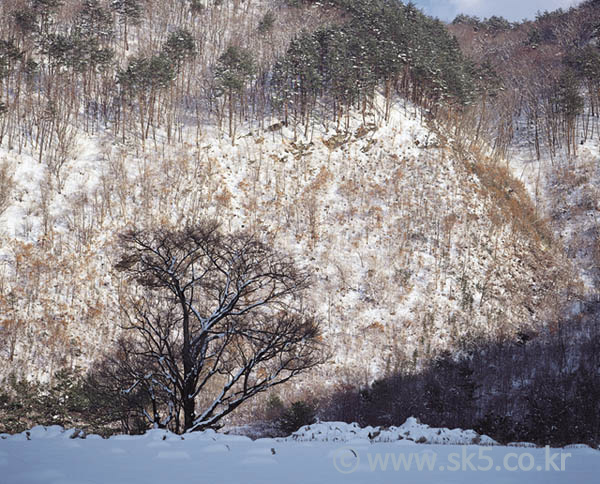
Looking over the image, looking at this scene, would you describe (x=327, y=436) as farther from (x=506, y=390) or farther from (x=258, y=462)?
(x=506, y=390)

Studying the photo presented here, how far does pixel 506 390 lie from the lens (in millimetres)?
26500

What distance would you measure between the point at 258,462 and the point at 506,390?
25.3 metres

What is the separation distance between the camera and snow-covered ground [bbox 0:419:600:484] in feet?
17.9

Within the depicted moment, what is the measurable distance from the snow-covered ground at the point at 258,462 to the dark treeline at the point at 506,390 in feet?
50.3

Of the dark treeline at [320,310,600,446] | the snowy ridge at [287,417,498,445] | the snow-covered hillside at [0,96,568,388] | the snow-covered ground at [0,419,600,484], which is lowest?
the dark treeline at [320,310,600,446]

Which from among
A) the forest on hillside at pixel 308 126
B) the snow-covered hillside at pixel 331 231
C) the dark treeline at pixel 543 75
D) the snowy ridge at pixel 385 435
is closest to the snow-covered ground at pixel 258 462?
the snowy ridge at pixel 385 435

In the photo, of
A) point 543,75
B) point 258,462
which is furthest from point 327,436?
point 543,75

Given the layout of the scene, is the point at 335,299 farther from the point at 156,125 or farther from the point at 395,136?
the point at 156,125

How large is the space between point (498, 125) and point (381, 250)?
106 feet

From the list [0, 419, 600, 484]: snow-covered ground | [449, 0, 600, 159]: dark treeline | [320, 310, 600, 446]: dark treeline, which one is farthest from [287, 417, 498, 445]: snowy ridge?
[449, 0, 600, 159]: dark treeline

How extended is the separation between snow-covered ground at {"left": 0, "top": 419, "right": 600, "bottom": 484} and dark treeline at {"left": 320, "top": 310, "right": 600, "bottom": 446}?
1532 centimetres

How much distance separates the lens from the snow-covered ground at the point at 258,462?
5.45 meters

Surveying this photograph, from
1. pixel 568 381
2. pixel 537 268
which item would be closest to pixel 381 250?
pixel 537 268

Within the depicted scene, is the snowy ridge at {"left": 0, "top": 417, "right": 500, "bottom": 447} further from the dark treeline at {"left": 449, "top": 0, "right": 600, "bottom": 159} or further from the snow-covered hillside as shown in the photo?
the dark treeline at {"left": 449, "top": 0, "right": 600, "bottom": 159}
